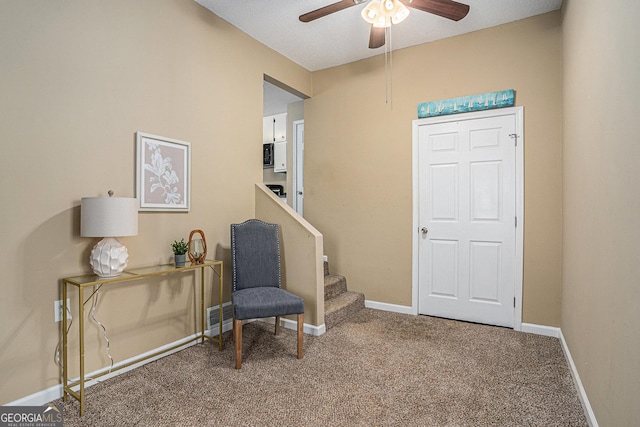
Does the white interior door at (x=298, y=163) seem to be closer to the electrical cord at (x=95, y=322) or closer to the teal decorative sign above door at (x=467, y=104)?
the teal decorative sign above door at (x=467, y=104)

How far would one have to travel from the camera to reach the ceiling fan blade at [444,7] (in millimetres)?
2279

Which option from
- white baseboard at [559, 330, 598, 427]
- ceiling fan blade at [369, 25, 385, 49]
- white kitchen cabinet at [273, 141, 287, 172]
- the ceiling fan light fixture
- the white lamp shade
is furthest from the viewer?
white kitchen cabinet at [273, 141, 287, 172]

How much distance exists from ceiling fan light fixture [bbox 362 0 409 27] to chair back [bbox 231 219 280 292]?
1.90 metres

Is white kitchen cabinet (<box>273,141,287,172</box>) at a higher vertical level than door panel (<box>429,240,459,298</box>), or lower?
higher

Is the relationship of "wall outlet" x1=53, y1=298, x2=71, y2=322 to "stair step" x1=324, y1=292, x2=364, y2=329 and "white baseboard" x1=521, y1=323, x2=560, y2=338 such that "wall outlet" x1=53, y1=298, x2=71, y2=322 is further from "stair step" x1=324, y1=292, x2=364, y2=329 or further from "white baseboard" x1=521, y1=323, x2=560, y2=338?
"white baseboard" x1=521, y1=323, x2=560, y2=338

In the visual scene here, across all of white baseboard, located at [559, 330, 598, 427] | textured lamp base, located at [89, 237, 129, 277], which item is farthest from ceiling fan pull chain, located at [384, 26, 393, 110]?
textured lamp base, located at [89, 237, 129, 277]

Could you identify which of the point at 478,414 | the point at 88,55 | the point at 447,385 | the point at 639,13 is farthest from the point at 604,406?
the point at 88,55

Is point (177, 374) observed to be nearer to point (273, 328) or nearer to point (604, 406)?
point (273, 328)

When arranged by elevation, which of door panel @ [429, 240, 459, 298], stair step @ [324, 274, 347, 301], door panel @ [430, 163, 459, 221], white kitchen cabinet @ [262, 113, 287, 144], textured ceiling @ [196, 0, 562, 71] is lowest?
stair step @ [324, 274, 347, 301]

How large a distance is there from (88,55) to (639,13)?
9.26ft

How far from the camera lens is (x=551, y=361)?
252 centimetres

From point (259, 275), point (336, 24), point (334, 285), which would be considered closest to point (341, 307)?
point (334, 285)

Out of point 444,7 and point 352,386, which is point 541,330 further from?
point 444,7

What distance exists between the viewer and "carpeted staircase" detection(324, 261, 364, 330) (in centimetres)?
328
